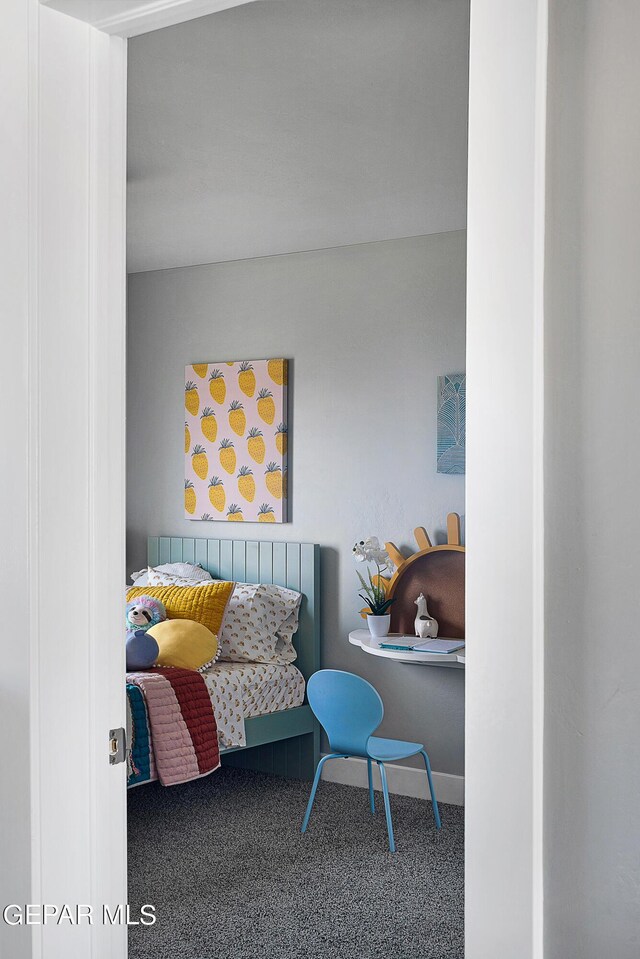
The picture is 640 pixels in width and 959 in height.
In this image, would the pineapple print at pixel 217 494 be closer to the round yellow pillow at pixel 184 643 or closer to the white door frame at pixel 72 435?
the round yellow pillow at pixel 184 643

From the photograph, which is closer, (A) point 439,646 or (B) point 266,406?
(A) point 439,646

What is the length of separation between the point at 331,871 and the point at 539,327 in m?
3.01

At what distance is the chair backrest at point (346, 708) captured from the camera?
11.6 ft

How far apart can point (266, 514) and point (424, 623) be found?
1.14m

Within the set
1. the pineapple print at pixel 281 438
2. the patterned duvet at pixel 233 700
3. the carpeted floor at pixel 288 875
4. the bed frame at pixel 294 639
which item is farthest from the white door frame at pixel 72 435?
the pineapple print at pixel 281 438

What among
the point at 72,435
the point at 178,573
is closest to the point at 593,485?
the point at 72,435

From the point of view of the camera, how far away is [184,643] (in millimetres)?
4148

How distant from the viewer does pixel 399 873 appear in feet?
11.1

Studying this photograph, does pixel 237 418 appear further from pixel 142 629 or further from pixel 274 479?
pixel 142 629

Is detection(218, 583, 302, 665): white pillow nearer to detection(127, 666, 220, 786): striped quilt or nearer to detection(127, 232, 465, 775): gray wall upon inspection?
detection(127, 232, 465, 775): gray wall

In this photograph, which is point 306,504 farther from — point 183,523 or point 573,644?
point 573,644

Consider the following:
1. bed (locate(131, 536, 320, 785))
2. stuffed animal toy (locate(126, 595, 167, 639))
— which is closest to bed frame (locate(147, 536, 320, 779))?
bed (locate(131, 536, 320, 785))

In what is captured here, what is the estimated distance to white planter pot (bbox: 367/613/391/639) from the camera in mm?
4246

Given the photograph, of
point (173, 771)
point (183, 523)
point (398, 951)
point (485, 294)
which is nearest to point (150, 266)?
point (183, 523)
